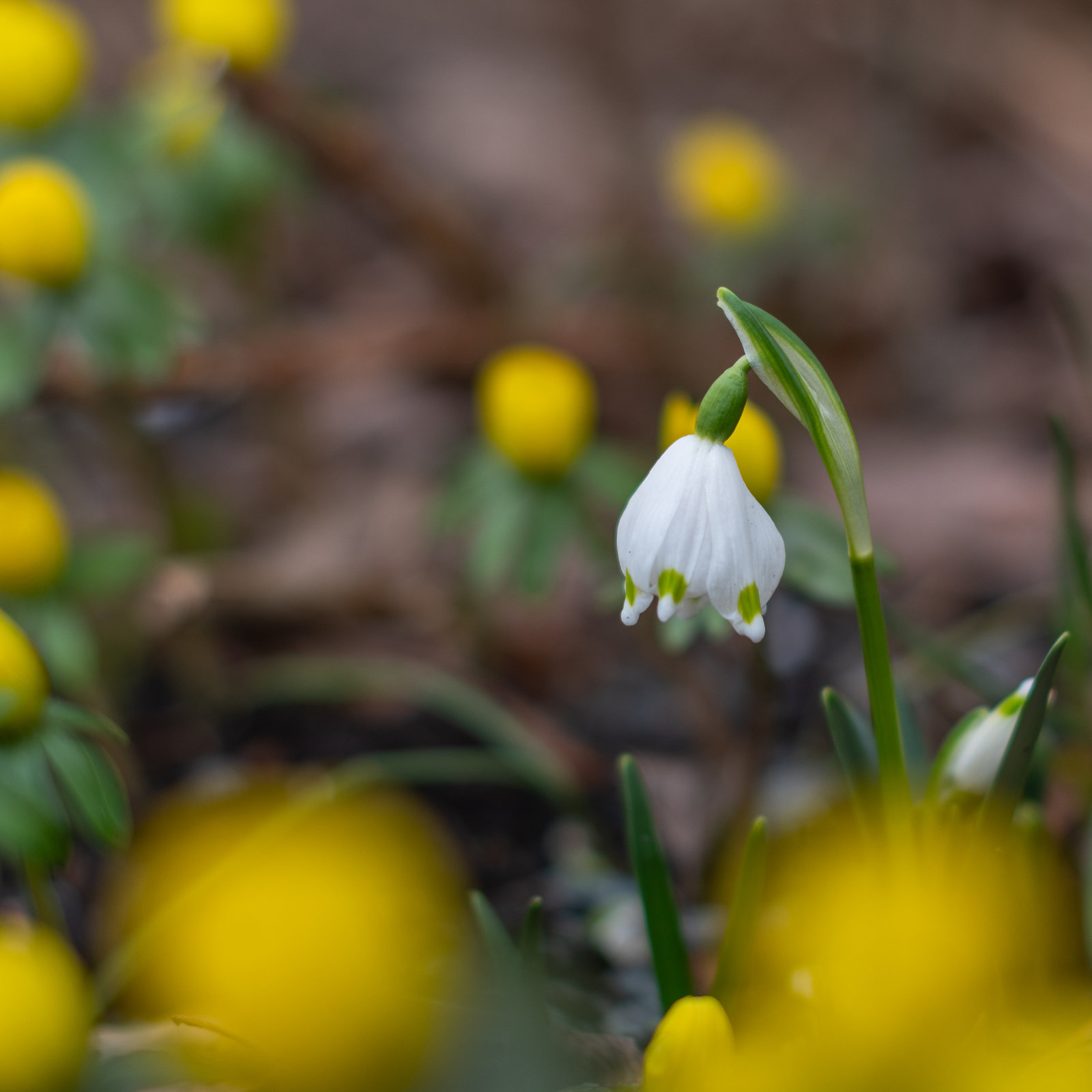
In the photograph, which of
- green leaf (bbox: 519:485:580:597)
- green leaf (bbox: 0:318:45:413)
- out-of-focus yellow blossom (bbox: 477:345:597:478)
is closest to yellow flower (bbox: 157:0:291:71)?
green leaf (bbox: 0:318:45:413)

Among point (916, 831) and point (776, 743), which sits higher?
point (916, 831)

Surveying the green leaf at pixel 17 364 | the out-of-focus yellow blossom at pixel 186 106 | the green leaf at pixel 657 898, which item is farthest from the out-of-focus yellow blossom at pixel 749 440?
the out-of-focus yellow blossom at pixel 186 106

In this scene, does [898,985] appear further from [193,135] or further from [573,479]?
[193,135]

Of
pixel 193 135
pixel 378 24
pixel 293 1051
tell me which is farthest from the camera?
pixel 378 24

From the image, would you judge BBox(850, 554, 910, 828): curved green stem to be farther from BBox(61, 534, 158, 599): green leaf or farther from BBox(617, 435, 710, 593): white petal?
BBox(61, 534, 158, 599): green leaf

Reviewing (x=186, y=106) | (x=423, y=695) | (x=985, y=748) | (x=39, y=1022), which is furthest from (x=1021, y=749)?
(x=186, y=106)

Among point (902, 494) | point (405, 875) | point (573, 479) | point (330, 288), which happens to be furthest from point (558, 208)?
point (405, 875)

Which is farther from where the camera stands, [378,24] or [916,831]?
[378,24]

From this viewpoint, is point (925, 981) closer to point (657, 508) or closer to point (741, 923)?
point (741, 923)
